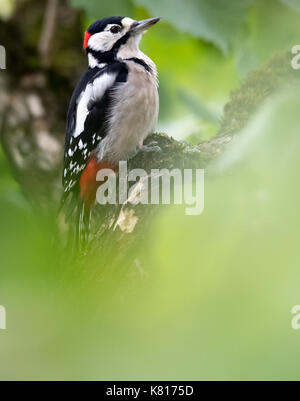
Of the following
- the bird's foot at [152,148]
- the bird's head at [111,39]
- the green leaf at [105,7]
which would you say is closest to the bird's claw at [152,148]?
A: the bird's foot at [152,148]

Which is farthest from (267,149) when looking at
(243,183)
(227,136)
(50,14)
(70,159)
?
(50,14)

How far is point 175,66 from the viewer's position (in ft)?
4.53

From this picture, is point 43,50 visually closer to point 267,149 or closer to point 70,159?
point 70,159

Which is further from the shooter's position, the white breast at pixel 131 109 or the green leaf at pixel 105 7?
the white breast at pixel 131 109

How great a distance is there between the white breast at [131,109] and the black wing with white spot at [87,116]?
0.06 ft

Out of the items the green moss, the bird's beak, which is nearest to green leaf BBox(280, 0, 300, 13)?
the green moss

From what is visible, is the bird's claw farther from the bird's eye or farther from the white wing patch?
the bird's eye

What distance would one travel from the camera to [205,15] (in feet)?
2.74

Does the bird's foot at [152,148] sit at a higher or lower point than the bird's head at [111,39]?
lower

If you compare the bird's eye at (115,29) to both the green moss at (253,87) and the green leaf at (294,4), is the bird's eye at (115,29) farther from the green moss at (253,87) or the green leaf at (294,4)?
the green leaf at (294,4)

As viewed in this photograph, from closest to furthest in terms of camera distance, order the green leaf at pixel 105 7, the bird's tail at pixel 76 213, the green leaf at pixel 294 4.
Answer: the green leaf at pixel 294 4 → the green leaf at pixel 105 7 → the bird's tail at pixel 76 213

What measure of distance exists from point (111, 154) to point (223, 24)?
502mm

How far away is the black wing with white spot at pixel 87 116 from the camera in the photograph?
1.20 m

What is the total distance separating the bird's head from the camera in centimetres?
127
